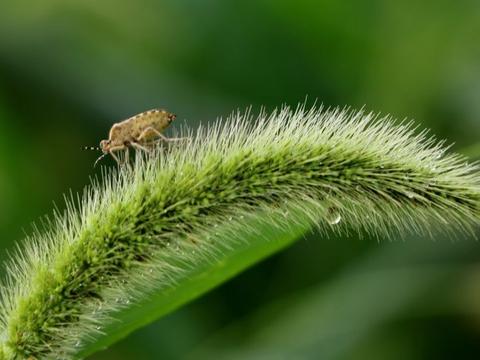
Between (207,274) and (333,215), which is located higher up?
(207,274)

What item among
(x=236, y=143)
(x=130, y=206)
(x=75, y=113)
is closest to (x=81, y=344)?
(x=130, y=206)

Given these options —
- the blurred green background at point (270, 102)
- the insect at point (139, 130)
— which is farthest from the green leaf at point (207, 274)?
the blurred green background at point (270, 102)

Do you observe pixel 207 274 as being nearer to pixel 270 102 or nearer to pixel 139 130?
pixel 139 130

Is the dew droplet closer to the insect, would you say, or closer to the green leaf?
the green leaf

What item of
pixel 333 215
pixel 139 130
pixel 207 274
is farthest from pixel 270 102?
pixel 333 215

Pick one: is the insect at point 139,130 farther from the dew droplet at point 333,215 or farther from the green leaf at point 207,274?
the dew droplet at point 333,215
